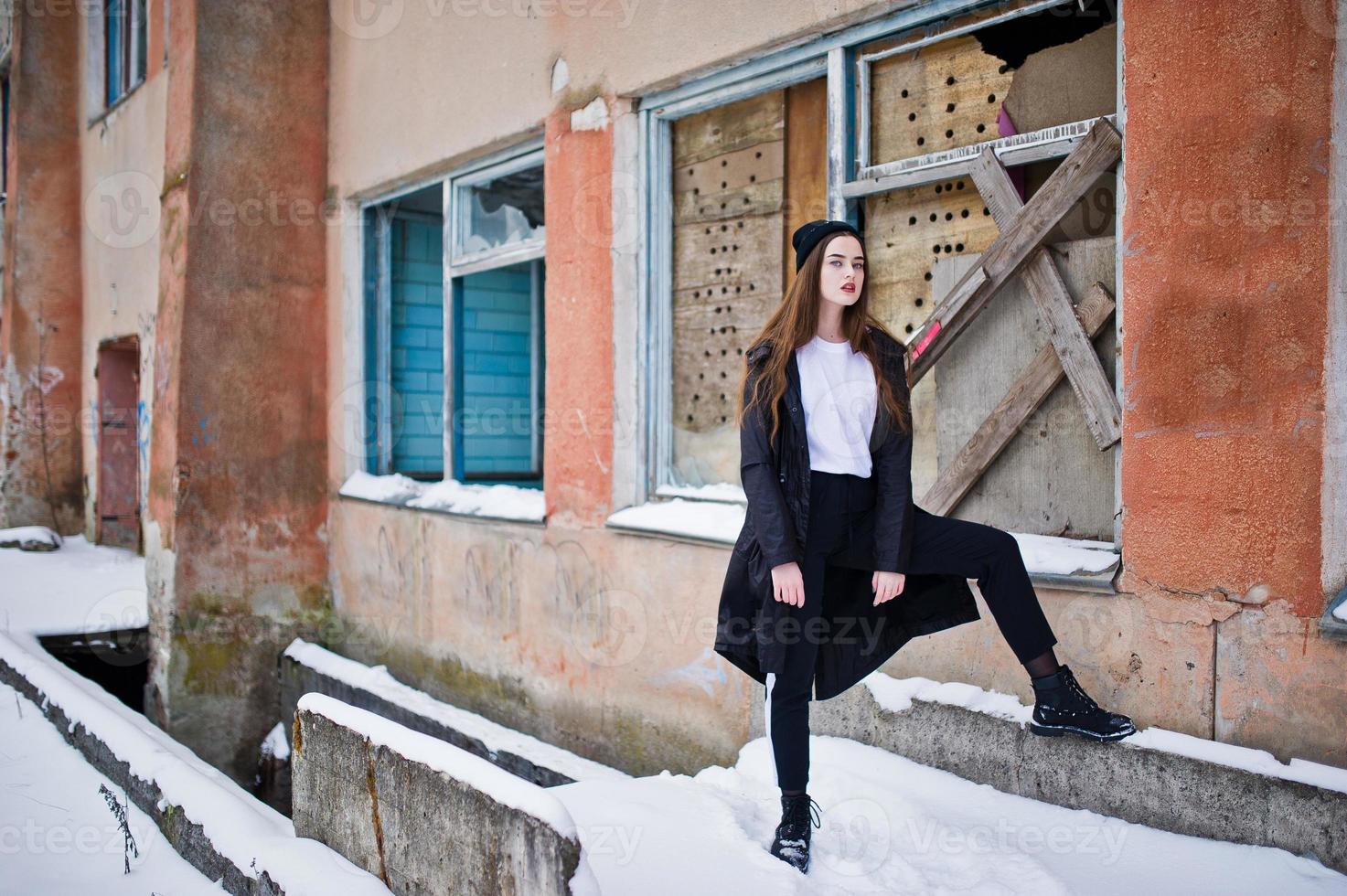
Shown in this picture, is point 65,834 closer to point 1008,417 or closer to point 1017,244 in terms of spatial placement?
point 1008,417

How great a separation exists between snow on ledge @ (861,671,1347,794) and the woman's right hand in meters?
1.05

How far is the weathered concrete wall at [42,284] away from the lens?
426 inches

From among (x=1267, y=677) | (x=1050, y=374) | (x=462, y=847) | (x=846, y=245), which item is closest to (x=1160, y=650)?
(x=1267, y=677)

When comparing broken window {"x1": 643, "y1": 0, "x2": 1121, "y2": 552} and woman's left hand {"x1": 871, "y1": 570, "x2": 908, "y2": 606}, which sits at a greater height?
broken window {"x1": 643, "y1": 0, "x2": 1121, "y2": 552}

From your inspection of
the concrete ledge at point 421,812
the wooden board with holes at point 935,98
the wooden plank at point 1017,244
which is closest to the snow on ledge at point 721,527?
the wooden plank at point 1017,244

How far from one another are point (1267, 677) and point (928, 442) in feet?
4.79

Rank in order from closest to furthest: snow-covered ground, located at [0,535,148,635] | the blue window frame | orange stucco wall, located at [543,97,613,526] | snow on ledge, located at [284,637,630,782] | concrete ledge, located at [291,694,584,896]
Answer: concrete ledge, located at [291,694,584,896] → snow on ledge, located at [284,637,630,782] → orange stucco wall, located at [543,97,613,526] → snow-covered ground, located at [0,535,148,635] → the blue window frame

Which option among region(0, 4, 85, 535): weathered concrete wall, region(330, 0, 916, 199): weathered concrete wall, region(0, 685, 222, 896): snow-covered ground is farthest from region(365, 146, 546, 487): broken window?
region(0, 4, 85, 535): weathered concrete wall

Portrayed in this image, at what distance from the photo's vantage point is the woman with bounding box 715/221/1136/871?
2.76m

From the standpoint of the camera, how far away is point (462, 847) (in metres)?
2.67

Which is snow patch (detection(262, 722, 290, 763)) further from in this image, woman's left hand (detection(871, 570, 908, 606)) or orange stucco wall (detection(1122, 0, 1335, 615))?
orange stucco wall (detection(1122, 0, 1335, 615))

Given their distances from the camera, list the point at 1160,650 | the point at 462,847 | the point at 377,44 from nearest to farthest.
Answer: the point at 462,847, the point at 1160,650, the point at 377,44

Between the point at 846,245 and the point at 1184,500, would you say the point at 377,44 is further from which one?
the point at 1184,500

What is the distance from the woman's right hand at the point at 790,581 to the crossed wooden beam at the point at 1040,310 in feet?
3.84
